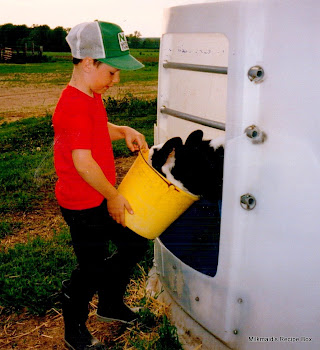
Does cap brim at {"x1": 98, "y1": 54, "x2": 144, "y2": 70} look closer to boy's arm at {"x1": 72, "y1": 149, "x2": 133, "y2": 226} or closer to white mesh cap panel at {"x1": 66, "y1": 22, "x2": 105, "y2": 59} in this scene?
white mesh cap panel at {"x1": 66, "y1": 22, "x2": 105, "y2": 59}

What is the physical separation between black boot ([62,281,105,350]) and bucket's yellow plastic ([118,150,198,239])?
0.55 meters

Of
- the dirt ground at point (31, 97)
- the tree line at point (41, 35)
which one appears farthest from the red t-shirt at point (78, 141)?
the tree line at point (41, 35)

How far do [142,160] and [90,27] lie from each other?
692 millimetres

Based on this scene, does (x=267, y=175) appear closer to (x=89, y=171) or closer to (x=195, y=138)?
(x=195, y=138)

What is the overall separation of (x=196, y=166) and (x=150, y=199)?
0.26 metres

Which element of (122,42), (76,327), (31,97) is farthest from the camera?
(31,97)

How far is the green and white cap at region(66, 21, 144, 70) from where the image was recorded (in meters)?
2.27

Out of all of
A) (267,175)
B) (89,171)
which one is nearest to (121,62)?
(89,171)

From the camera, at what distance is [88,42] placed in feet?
7.47

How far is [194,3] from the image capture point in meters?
2.06

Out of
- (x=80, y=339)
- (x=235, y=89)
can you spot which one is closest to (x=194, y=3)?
(x=235, y=89)

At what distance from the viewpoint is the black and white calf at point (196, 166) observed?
7.31 ft

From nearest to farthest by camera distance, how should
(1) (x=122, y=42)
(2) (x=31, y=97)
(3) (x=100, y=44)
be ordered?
(3) (x=100, y=44) < (1) (x=122, y=42) < (2) (x=31, y=97)

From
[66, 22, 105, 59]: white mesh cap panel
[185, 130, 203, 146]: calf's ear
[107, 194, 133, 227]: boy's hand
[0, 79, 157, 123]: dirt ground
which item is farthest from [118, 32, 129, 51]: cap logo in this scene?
[0, 79, 157, 123]: dirt ground
